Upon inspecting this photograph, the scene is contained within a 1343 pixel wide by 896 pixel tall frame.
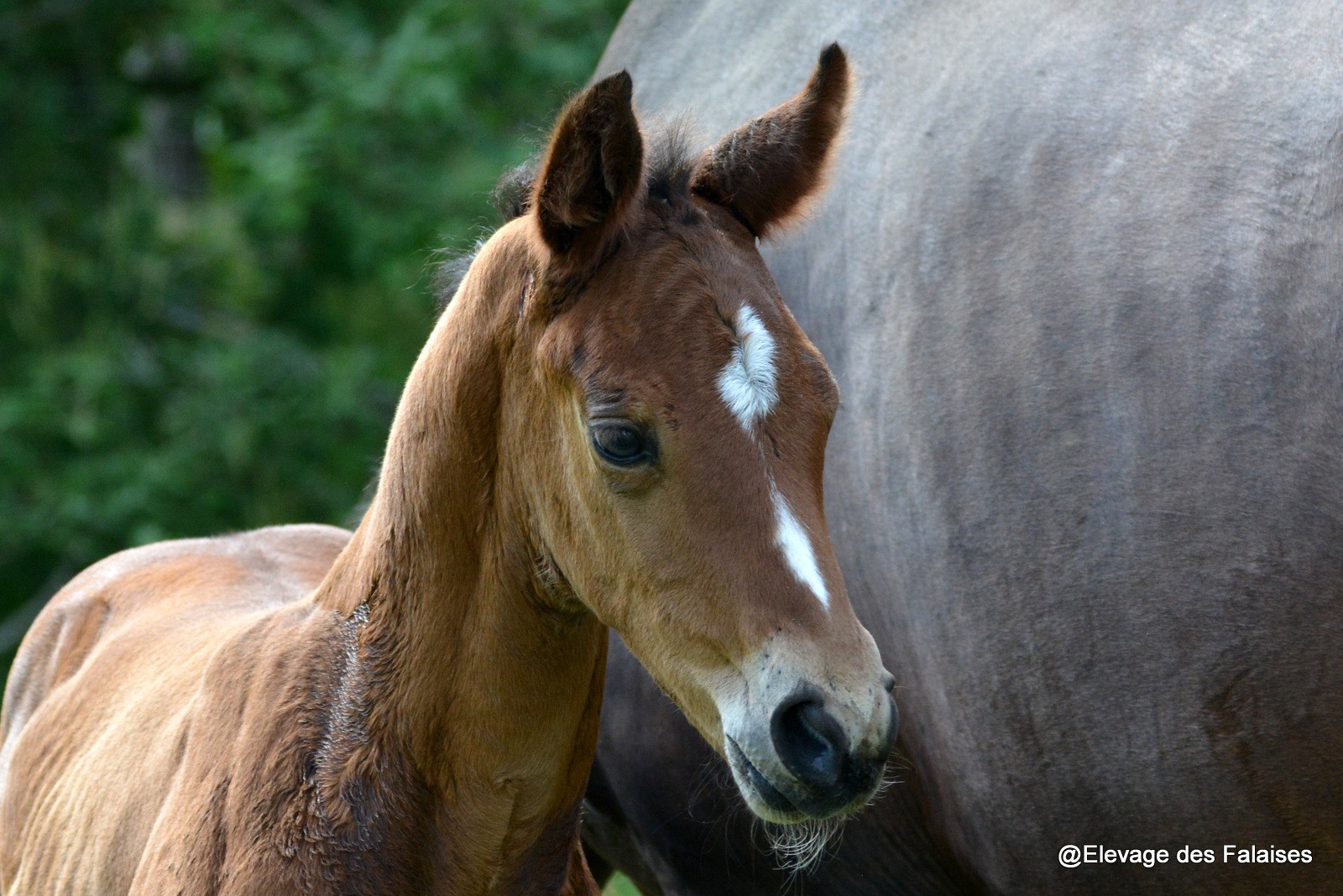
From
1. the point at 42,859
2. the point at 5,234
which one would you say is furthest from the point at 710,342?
the point at 5,234

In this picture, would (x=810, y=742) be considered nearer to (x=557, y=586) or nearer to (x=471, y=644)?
(x=557, y=586)

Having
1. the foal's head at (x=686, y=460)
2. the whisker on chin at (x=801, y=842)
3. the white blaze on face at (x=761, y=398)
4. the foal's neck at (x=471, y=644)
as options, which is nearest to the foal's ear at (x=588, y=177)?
the foal's head at (x=686, y=460)

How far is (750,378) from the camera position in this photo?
6.61ft

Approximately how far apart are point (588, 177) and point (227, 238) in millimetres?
6696

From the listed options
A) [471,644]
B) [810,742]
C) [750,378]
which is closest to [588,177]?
[750,378]

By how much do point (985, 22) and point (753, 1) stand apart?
91cm

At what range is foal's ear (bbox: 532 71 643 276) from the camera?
206cm

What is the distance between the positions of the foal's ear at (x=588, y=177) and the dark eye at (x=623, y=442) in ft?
0.94

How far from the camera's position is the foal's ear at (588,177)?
206cm

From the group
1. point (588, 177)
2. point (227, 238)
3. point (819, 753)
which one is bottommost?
point (227, 238)

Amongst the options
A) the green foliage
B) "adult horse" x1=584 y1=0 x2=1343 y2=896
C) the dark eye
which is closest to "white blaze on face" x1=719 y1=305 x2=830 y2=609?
the dark eye

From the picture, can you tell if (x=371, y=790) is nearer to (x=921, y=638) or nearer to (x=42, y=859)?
(x=921, y=638)

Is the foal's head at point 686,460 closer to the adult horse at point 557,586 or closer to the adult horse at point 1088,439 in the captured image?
the adult horse at point 557,586

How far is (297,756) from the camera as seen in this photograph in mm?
2295
